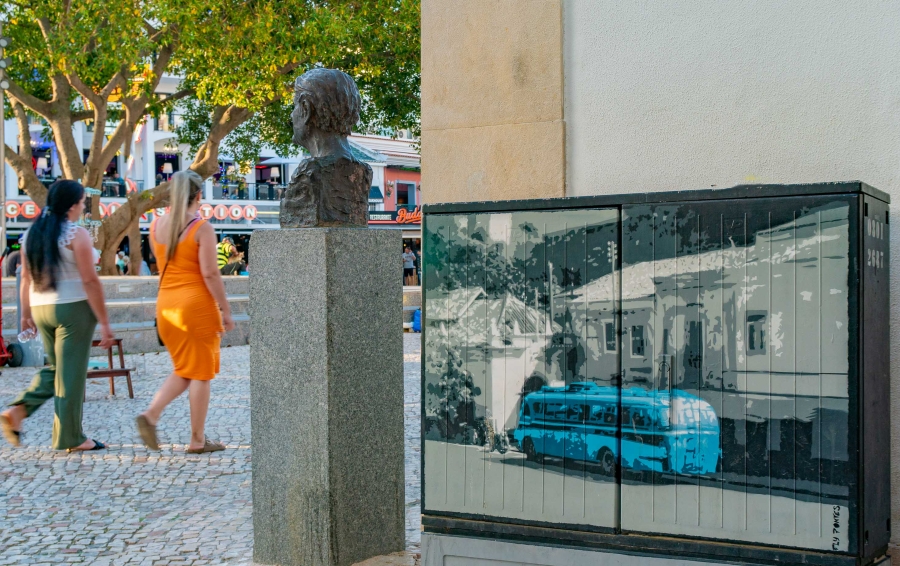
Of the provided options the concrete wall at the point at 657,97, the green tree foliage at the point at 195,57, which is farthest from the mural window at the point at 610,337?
the green tree foliage at the point at 195,57

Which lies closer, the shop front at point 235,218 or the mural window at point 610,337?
the mural window at point 610,337

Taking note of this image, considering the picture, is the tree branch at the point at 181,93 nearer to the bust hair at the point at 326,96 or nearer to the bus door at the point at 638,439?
the bust hair at the point at 326,96

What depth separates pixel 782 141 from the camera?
4.48 meters

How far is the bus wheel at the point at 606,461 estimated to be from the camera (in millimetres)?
3508

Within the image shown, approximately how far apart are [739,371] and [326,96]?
7.88 feet

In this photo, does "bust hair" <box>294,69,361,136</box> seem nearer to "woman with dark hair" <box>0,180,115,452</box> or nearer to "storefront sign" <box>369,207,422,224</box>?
"woman with dark hair" <box>0,180,115,452</box>

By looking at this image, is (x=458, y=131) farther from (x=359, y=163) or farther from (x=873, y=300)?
(x=873, y=300)

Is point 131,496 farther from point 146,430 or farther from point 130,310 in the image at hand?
point 130,310

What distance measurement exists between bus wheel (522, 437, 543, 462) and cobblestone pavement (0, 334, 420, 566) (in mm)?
1493

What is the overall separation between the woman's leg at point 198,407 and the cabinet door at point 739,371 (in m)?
4.12

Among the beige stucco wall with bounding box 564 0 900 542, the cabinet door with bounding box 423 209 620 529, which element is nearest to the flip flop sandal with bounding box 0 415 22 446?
the cabinet door with bounding box 423 209 620 529

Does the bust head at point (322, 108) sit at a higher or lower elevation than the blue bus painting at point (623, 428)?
higher

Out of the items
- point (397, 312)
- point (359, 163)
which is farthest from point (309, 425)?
point (359, 163)

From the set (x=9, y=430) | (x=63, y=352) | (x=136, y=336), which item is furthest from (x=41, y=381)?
(x=136, y=336)
